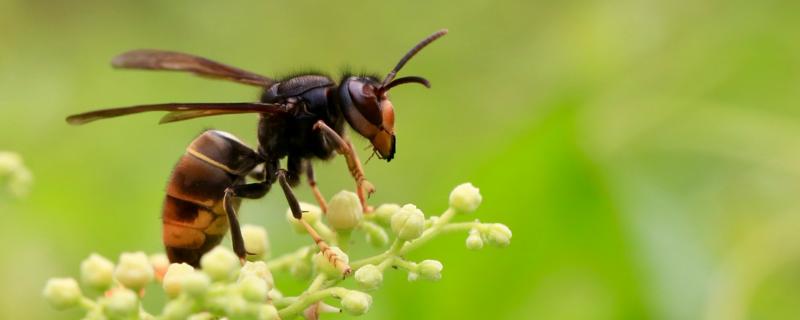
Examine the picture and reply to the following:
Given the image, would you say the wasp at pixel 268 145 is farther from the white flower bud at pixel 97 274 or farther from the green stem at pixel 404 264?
the white flower bud at pixel 97 274

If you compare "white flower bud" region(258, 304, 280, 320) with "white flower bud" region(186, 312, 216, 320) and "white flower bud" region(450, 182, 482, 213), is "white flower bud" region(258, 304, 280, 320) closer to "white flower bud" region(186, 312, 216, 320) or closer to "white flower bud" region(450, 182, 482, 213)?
"white flower bud" region(186, 312, 216, 320)

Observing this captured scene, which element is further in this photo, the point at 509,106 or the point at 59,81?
the point at 509,106

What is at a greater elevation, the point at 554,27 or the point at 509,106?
the point at 554,27

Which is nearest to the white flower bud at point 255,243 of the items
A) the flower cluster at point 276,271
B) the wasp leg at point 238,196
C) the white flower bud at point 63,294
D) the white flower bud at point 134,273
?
the wasp leg at point 238,196

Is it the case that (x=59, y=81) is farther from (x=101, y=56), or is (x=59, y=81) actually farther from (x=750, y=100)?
(x=750, y=100)

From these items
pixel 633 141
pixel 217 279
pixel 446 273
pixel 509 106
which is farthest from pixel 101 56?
pixel 217 279
